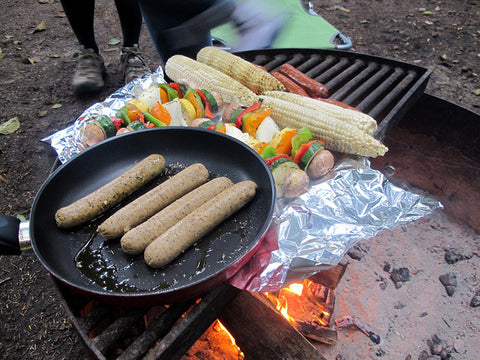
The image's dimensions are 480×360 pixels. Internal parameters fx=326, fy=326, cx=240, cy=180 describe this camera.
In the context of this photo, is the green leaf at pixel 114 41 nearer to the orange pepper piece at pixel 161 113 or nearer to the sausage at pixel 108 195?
the orange pepper piece at pixel 161 113

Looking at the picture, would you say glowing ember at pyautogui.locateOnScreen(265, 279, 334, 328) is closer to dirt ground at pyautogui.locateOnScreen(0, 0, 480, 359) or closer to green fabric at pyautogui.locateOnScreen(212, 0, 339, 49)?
dirt ground at pyautogui.locateOnScreen(0, 0, 480, 359)

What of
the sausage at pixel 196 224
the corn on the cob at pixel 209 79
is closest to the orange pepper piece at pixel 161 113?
the corn on the cob at pixel 209 79

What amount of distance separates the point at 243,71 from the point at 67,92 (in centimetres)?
344

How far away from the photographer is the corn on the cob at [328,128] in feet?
7.73

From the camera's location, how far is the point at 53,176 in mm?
2051

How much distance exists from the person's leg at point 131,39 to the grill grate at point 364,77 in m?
1.49

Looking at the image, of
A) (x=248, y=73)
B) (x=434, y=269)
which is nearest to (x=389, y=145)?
(x=434, y=269)

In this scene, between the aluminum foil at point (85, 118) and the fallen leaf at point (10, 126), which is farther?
the fallen leaf at point (10, 126)

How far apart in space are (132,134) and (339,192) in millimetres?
1548

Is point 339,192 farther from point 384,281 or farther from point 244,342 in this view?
point 244,342

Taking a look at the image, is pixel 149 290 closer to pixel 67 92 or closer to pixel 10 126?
pixel 10 126

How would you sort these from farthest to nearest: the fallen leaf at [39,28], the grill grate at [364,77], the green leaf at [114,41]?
1. the fallen leaf at [39,28]
2. the green leaf at [114,41]
3. the grill grate at [364,77]

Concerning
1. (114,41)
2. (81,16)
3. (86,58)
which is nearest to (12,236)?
(81,16)

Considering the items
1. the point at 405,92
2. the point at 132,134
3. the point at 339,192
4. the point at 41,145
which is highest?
the point at 405,92
